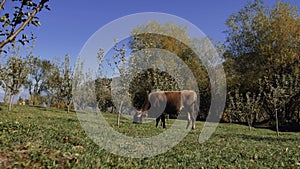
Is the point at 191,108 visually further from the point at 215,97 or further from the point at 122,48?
the point at 215,97

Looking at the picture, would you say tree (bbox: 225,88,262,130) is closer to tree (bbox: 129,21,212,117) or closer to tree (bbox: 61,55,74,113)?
tree (bbox: 129,21,212,117)

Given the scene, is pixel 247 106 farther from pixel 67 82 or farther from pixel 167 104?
pixel 67 82

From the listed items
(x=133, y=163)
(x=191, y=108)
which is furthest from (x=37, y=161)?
(x=191, y=108)

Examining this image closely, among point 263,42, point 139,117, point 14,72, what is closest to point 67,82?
point 14,72

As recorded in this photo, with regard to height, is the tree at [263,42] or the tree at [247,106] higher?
the tree at [263,42]

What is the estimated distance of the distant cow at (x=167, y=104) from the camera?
20.1 meters

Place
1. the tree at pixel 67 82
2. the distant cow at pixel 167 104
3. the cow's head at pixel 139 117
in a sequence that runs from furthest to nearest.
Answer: the tree at pixel 67 82 < the distant cow at pixel 167 104 < the cow's head at pixel 139 117

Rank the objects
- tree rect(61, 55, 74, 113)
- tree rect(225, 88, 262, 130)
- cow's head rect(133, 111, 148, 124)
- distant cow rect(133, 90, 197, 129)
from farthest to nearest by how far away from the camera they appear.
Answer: tree rect(61, 55, 74, 113)
tree rect(225, 88, 262, 130)
distant cow rect(133, 90, 197, 129)
cow's head rect(133, 111, 148, 124)

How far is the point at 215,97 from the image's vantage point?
41.9m

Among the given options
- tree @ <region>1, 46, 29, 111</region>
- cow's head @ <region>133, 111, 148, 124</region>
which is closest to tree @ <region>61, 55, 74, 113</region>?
tree @ <region>1, 46, 29, 111</region>

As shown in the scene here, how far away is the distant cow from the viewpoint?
20062 millimetres

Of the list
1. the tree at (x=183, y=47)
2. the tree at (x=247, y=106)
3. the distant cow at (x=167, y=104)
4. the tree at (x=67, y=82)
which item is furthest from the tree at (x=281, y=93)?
the tree at (x=67, y=82)

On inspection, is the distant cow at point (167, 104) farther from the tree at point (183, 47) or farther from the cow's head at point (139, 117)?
the tree at point (183, 47)

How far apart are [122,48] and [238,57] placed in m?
26.1
